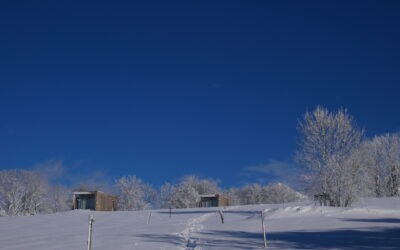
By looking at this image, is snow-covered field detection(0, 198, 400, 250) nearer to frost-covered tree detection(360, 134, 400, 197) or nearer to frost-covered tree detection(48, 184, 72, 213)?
frost-covered tree detection(360, 134, 400, 197)

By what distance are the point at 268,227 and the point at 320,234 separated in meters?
5.59

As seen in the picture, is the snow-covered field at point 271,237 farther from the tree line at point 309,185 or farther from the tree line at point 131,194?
the tree line at point 131,194

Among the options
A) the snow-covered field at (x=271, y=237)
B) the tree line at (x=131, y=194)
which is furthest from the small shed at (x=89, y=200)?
the snow-covered field at (x=271, y=237)

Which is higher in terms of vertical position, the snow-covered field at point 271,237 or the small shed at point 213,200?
the small shed at point 213,200

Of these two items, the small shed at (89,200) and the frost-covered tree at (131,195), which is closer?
Answer: the small shed at (89,200)

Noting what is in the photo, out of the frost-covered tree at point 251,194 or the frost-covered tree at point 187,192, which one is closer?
the frost-covered tree at point 187,192

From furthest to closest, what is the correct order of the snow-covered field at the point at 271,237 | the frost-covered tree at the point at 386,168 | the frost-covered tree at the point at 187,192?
the frost-covered tree at the point at 187,192, the frost-covered tree at the point at 386,168, the snow-covered field at the point at 271,237

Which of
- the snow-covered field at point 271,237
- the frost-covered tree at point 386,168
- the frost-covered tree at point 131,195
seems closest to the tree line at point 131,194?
the frost-covered tree at point 131,195

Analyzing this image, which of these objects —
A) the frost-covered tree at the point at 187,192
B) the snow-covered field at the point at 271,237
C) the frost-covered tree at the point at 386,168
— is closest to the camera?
the snow-covered field at the point at 271,237

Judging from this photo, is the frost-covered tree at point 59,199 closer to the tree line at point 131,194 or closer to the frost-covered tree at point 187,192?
the tree line at point 131,194

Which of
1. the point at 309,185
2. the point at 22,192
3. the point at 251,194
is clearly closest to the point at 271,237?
the point at 309,185

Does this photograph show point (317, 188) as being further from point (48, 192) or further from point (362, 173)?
point (48, 192)

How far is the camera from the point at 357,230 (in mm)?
22688

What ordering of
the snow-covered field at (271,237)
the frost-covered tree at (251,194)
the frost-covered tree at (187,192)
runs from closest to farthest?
the snow-covered field at (271,237) < the frost-covered tree at (187,192) < the frost-covered tree at (251,194)
